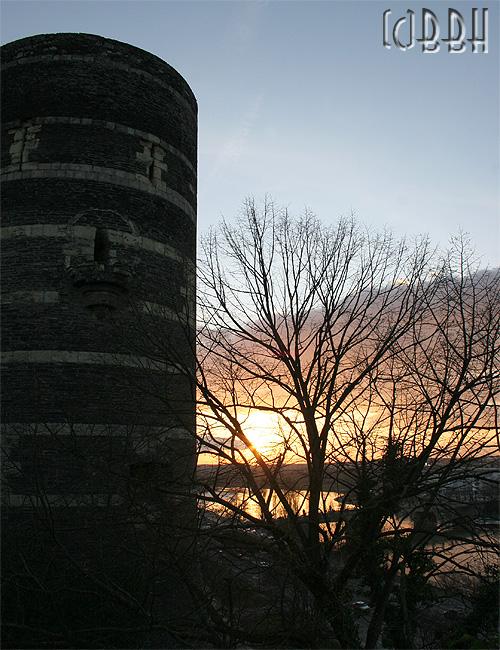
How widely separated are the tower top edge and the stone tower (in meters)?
0.03

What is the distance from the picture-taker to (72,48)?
12398 millimetres

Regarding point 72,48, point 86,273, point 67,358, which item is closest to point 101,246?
point 86,273

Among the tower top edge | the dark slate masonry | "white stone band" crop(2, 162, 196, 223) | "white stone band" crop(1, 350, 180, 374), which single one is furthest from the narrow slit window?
the tower top edge

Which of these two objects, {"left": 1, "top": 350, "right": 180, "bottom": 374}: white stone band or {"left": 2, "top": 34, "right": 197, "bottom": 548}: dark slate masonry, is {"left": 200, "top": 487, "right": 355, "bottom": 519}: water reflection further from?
{"left": 1, "top": 350, "right": 180, "bottom": 374}: white stone band

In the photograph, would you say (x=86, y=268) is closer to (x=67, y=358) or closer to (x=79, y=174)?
(x=67, y=358)

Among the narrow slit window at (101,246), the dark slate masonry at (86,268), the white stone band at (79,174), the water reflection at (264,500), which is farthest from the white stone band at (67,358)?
the white stone band at (79,174)

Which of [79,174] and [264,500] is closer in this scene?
[264,500]

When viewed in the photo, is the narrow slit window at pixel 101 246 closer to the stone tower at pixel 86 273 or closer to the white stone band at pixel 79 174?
the stone tower at pixel 86 273

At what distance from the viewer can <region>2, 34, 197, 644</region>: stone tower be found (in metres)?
10.7

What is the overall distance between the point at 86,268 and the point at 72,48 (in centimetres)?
534

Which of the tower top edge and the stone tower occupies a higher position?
the tower top edge

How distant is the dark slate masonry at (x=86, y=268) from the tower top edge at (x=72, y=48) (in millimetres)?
33

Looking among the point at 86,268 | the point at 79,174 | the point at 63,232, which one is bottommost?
the point at 86,268

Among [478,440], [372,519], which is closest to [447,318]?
[478,440]
